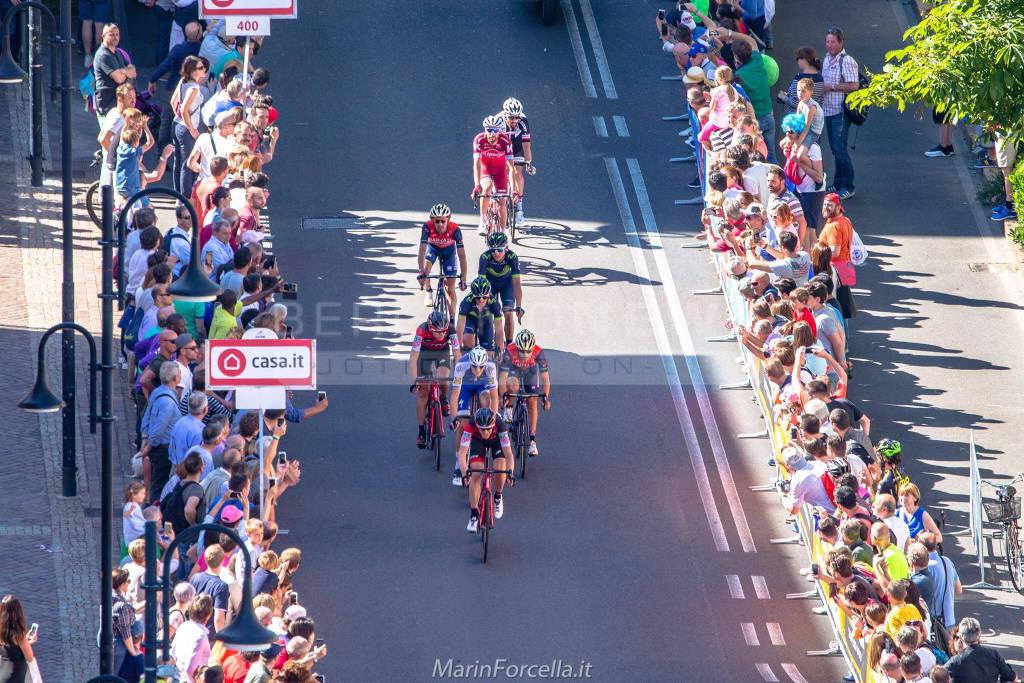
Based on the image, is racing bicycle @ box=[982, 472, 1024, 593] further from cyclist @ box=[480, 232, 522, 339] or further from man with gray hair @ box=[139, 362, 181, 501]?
man with gray hair @ box=[139, 362, 181, 501]

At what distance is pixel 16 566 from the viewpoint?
19.6m

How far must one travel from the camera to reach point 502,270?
933 inches

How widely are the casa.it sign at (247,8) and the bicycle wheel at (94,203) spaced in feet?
8.69

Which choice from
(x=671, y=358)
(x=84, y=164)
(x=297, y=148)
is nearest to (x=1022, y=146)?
(x=671, y=358)

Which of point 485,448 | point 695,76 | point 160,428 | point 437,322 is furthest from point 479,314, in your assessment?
point 695,76

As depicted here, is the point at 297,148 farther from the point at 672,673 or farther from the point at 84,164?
the point at 672,673

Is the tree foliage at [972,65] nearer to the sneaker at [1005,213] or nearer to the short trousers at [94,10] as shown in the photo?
the sneaker at [1005,213]

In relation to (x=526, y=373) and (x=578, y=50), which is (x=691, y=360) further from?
(x=578, y=50)

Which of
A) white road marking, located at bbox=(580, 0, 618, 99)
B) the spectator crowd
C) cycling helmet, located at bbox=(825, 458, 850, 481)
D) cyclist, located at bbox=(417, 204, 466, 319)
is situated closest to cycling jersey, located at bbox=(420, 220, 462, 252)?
cyclist, located at bbox=(417, 204, 466, 319)

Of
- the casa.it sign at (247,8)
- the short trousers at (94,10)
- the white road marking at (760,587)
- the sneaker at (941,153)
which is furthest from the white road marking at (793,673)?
the short trousers at (94,10)

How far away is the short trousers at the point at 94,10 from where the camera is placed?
2975 centimetres

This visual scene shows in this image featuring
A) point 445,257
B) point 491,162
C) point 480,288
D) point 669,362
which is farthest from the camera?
point 491,162

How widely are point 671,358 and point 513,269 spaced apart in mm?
2466

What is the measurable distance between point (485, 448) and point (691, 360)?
190 inches
